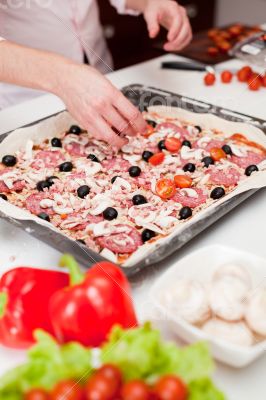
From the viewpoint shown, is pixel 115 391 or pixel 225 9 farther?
pixel 225 9

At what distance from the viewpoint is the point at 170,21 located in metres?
1.68

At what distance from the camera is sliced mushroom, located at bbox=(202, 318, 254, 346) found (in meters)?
0.71

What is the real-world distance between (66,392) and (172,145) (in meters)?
0.90

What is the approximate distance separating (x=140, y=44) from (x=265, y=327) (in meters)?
3.03

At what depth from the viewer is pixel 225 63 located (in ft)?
6.18

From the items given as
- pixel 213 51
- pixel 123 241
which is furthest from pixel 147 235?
pixel 213 51

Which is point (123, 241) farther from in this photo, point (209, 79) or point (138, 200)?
point (209, 79)

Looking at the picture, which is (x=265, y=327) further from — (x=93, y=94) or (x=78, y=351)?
(x=93, y=94)

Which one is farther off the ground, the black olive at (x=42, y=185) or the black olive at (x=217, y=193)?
the black olive at (x=217, y=193)

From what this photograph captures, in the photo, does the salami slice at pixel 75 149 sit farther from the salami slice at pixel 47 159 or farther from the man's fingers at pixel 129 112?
the man's fingers at pixel 129 112

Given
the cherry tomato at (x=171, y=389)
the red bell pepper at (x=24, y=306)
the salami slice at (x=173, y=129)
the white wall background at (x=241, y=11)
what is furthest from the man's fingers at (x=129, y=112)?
the white wall background at (x=241, y=11)

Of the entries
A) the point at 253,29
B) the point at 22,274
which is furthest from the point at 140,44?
the point at 22,274

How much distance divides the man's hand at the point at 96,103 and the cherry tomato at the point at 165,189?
0.14 metres

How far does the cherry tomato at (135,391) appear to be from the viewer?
1.70ft
